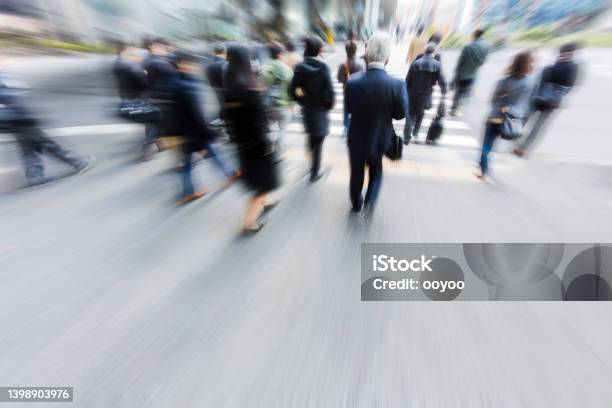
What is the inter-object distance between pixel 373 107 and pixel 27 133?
14.4 ft

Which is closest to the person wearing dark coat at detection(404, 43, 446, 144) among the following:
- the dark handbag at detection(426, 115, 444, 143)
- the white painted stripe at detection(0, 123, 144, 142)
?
the dark handbag at detection(426, 115, 444, 143)

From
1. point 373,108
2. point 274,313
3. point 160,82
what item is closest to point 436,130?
point 373,108

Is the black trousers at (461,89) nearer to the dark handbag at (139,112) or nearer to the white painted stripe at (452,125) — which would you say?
the white painted stripe at (452,125)

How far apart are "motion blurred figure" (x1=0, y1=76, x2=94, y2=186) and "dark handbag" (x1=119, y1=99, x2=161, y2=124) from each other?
40.0 inches

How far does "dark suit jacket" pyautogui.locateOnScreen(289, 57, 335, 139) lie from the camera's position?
11.4 ft

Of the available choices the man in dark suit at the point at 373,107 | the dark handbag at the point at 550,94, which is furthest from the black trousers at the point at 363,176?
the dark handbag at the point at 550,94

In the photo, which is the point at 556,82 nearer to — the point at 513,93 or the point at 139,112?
the point at 513,93

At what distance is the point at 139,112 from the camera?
14.8ft

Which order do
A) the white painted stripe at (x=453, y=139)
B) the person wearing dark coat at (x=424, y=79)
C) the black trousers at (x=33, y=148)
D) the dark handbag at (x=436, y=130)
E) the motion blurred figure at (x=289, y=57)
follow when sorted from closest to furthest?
1. the black trousers at (x=33, y=148)
2. the person wearing dark coat at (x=424, y=79)
3. the motion blurred figure at (x=289, y=57)
4. the dark handbag at (x=436, y=130)
5. the white painted stripe at (x=453, y=139)

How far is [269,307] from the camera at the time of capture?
2285mm

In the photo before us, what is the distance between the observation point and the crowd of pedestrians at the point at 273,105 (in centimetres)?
263

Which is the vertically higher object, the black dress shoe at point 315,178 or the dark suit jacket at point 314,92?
the dark suit jacket at point 314,92

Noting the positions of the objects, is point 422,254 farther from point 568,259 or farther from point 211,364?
point 211,364

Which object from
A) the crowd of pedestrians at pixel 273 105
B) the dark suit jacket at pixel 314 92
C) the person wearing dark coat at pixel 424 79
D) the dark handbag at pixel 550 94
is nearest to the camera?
the crowd of pedestrians at pixel 273 105
